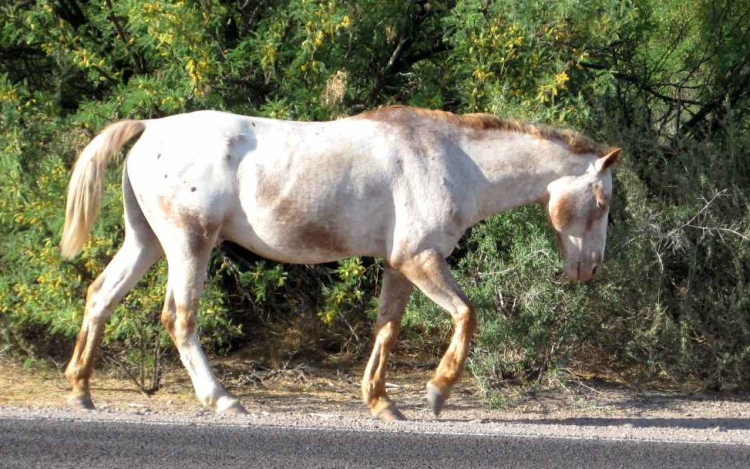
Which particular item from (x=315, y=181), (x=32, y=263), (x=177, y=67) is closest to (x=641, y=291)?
(x=315, y=181)

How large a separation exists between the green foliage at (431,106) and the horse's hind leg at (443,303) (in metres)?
1.69

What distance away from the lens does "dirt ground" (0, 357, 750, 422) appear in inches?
324

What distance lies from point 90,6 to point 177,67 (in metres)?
1.34

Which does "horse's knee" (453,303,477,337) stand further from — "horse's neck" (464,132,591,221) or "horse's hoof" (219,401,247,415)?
"horse's hoof" (219,401,247,415)

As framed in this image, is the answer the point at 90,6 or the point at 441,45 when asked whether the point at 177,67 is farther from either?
the point at 441,45

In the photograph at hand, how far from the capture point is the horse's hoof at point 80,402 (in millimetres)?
6969

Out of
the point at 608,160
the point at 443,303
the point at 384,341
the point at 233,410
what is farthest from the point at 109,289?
the point at 608,160

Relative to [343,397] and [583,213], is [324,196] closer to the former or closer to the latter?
[583,213]

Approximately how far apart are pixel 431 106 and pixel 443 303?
272cm

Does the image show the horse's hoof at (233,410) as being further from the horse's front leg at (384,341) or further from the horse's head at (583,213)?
the horse's head at (583,213)

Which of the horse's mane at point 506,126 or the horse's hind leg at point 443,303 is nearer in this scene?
the horse's hind leg at point 443,303

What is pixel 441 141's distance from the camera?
708 centimetres

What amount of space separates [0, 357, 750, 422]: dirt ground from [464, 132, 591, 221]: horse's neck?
5.72 ft

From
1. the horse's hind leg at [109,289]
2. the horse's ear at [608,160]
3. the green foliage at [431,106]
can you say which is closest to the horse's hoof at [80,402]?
the horse's hind leg at [109,289]
